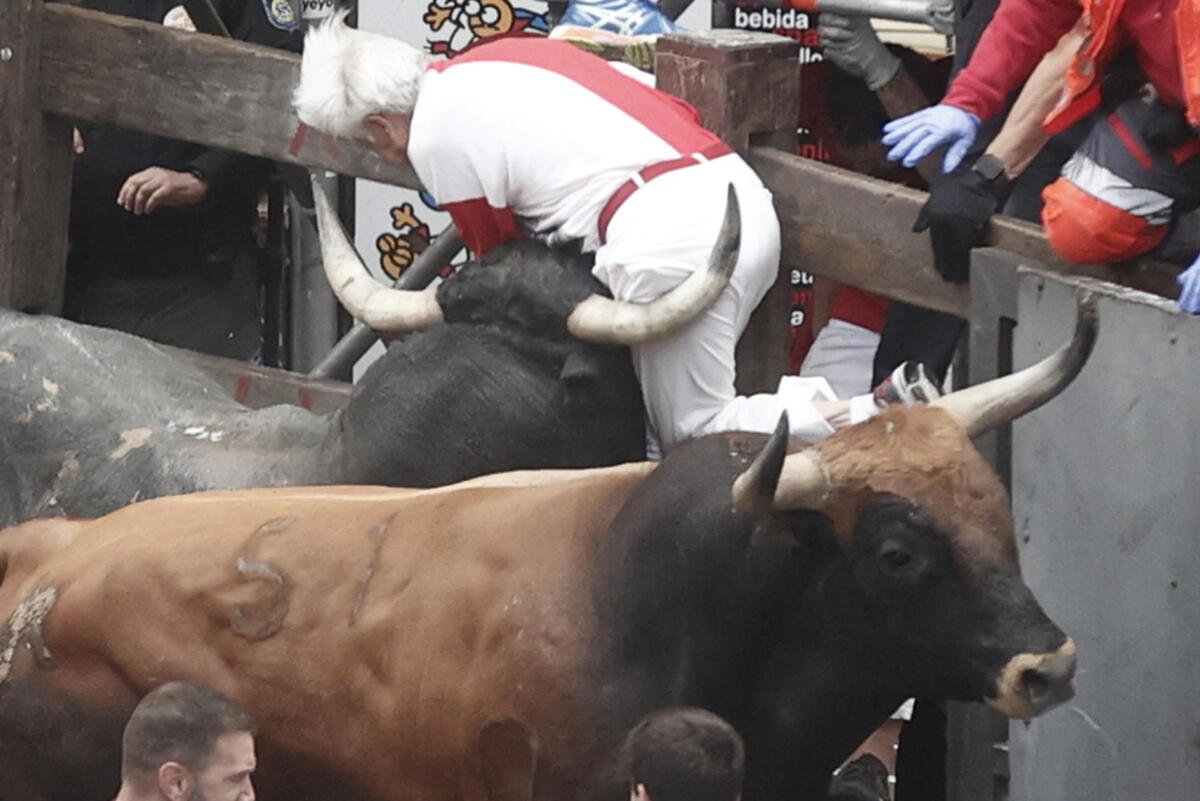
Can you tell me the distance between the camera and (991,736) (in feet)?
16.5

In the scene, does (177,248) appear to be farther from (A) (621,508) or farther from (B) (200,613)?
(A) (621,508)

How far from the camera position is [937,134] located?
4.91 m

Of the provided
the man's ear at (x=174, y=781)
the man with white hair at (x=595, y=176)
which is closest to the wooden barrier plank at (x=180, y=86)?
the man with white hair at (x=595, y=176)

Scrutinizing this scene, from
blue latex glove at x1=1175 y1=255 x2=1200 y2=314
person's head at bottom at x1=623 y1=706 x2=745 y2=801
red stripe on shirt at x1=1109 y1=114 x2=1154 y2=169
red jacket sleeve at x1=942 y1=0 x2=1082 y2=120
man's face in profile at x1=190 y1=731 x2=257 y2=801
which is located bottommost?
man's face in profile at x1=190 y1=731 x2=257 y2=801

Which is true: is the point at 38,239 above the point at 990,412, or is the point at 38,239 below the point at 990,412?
below

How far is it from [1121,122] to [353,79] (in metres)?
1.53

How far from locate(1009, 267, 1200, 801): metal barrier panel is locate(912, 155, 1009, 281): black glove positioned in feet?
0.74

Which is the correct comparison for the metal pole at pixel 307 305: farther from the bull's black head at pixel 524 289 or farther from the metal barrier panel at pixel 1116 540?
the metal barrier panel at pixel 1116 540

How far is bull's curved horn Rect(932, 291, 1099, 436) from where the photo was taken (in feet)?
13.1

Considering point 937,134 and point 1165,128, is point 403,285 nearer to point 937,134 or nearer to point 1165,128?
point 937,134

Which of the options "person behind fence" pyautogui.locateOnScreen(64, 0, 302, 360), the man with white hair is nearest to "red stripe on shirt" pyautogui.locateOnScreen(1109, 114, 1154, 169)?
the man with white hair

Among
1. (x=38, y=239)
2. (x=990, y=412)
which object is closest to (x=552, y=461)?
(x=990, y=412)

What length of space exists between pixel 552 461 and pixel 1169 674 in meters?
1.29

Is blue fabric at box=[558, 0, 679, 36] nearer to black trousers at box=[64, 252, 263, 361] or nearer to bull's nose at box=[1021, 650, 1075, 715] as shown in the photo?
black trousers at box=[64, 252, 263, 361]
